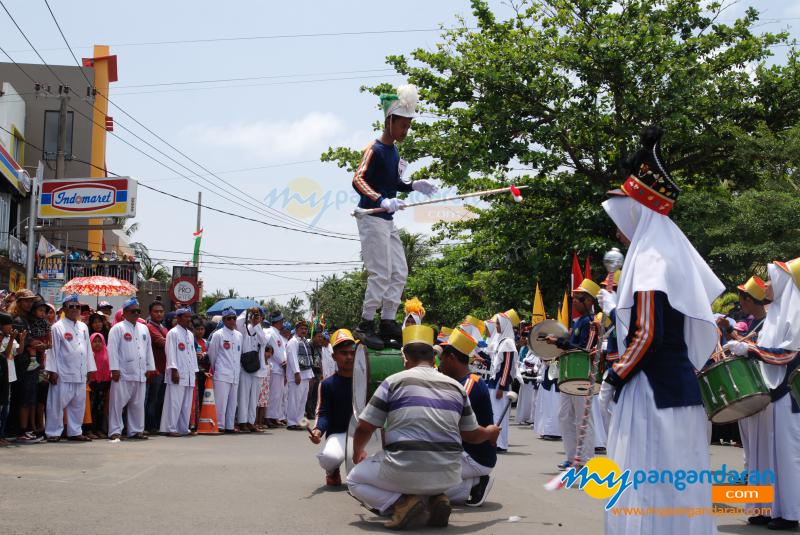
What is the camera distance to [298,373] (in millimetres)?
19234

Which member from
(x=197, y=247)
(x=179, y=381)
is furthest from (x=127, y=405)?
(x=197, y=247)

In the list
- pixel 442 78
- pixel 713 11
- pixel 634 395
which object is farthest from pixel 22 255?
pixel 634 395

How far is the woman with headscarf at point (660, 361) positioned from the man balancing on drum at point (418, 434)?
6.52 ft

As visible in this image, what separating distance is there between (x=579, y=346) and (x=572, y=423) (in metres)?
1.61

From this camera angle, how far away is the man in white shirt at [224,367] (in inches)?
663

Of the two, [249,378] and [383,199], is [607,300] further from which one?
[249,378]

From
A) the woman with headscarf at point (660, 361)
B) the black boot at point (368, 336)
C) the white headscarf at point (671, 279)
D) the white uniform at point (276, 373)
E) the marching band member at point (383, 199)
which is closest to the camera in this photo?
the woman with headscarf at point (660, 361)

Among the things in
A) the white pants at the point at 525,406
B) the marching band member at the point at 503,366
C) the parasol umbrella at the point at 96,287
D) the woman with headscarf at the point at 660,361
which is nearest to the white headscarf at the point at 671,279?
the woman with headscarf at the point at 660,361

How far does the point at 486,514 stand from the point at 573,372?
1.98 m

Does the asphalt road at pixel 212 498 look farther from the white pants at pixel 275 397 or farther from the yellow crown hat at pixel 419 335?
the white pants at pixel 275 397

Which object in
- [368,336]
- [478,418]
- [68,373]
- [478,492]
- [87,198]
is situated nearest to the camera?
[478,492]

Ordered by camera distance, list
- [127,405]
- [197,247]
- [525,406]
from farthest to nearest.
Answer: [197,247] → [525,406] → [127,405]

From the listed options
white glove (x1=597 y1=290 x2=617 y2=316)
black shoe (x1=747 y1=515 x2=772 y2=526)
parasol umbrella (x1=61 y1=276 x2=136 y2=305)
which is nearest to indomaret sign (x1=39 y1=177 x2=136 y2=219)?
parasol umbrella (x1=61 y1=276 x2=136 y2=305)

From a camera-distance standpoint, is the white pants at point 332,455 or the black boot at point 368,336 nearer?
the black boot at point 368,336
